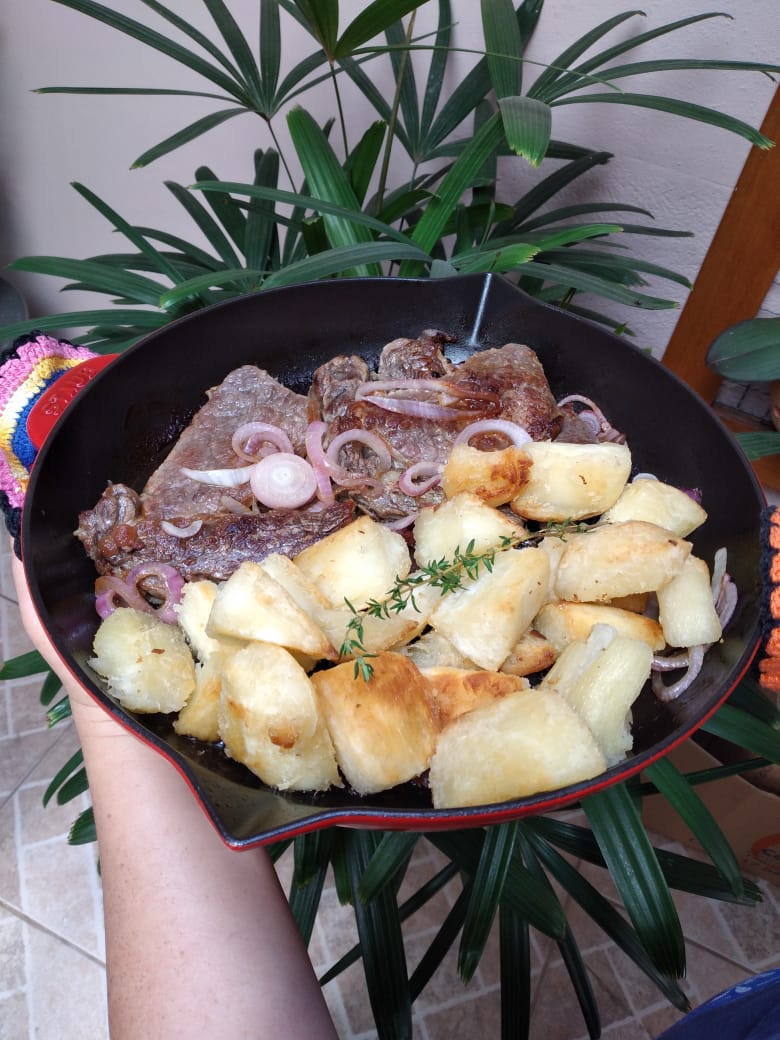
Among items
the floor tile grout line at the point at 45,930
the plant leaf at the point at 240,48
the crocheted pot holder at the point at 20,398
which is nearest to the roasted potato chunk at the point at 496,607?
the crocheted pot holder at the point at 20,398

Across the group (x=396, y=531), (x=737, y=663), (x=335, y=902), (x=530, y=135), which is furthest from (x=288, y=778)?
(x=335, y=902)

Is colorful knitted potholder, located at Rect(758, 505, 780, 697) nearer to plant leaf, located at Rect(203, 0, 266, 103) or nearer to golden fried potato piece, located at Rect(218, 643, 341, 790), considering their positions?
golden fried potato piece, located at Rect(218, 643, 341, 790)

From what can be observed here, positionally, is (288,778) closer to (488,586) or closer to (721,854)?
(488,586)

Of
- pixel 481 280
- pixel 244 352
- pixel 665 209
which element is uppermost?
pixel 665 209

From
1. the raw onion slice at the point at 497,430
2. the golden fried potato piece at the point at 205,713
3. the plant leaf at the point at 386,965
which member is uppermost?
the raw onion slice at the point at 497,430

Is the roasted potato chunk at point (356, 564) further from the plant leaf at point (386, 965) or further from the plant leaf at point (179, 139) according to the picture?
the plant leaf at point (179, 139)

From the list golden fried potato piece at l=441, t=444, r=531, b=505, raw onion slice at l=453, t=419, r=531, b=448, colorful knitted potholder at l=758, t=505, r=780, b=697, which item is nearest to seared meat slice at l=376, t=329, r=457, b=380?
raw onion slice at l=453, t=419, r=531, b=448
